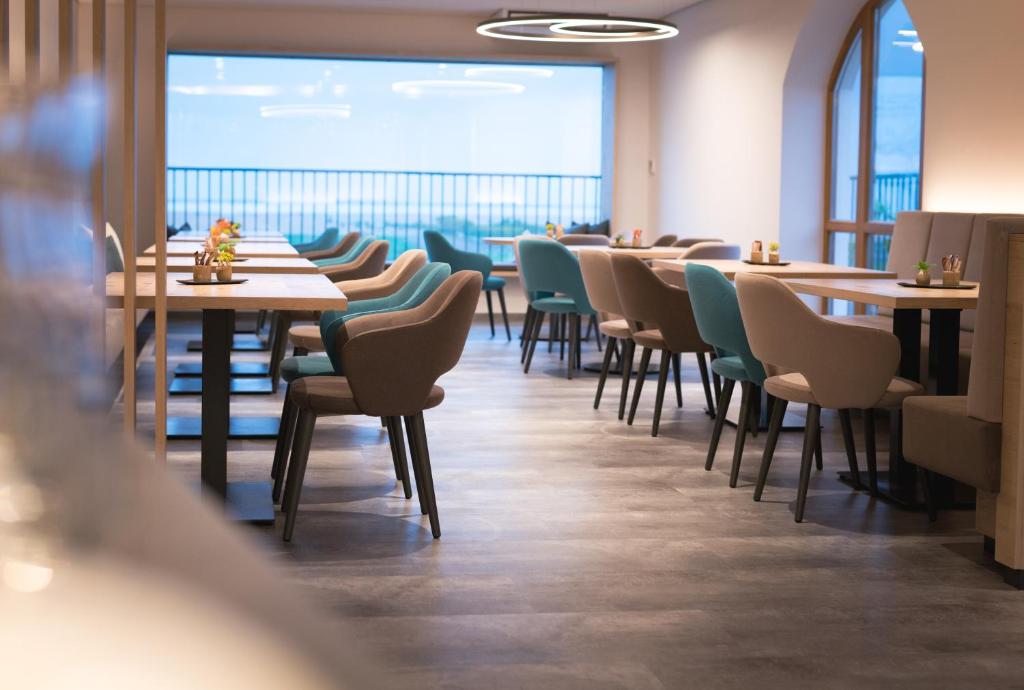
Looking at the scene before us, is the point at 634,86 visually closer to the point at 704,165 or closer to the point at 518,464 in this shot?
the point at 704,165

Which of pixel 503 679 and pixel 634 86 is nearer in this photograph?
pixel 503 679

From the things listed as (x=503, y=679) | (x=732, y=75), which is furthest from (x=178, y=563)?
(x=732, y=75)

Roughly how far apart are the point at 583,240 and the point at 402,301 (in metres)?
5.25

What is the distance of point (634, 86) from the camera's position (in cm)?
1195

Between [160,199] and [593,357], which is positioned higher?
[160,199]

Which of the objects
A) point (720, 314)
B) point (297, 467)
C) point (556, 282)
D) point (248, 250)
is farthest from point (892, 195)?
point (297, 467)

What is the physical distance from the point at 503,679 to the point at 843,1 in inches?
281

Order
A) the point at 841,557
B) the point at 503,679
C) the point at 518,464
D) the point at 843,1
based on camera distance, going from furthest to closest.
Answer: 1. the point at 843,1
2. the point at 518,464
3. the point at 841,557
4. the point at 503,679

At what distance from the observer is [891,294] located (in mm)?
4227

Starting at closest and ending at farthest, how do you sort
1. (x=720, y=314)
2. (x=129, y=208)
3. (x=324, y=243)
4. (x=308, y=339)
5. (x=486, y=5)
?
1. (x=129, y=208)
2. (x=720, y=314)
3. (x=308, y=339)
4. (x=324, y=243)
5. (x=486, y=5)

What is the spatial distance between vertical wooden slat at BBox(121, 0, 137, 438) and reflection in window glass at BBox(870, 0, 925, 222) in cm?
557

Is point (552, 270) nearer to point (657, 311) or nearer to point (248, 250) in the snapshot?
point (248, 250)

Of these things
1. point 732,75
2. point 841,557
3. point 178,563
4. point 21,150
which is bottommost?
point 841,557

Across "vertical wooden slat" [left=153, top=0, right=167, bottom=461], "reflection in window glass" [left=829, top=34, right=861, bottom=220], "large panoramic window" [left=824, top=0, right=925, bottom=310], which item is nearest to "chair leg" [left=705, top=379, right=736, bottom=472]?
"vertical wooden slat" [left=153, top=0, right=167, bottom=461]
